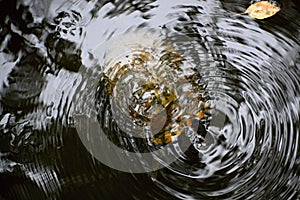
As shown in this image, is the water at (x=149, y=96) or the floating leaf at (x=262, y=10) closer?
the water at (x=149, y=96)

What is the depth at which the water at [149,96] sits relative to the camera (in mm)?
1469

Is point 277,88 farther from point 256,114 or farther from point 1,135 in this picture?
point 1,135

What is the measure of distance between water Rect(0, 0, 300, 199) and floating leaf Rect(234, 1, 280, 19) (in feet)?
0.07

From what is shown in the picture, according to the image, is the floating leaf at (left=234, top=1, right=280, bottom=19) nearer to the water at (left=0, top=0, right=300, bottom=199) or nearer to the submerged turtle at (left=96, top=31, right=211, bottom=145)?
the water at (left=0, top=0, right=300, bottom=199)

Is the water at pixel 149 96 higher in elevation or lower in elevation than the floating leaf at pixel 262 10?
lower

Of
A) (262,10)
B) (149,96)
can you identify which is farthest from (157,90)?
(262,10)

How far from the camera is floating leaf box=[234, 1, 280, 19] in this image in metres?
1.64

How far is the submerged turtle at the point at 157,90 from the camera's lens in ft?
5.06

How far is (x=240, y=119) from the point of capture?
1.51m

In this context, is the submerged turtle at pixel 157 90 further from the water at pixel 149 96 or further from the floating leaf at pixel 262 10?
the floating leaf at pixel 262 10

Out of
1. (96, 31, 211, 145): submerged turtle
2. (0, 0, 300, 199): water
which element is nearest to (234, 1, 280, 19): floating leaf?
(0, 0, 300, 199): water

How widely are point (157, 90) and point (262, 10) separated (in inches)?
A: 19.0

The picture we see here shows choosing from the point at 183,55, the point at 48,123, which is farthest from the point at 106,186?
the point at 183,55

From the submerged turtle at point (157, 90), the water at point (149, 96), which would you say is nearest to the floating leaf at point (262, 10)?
the water at point (149, 96)
